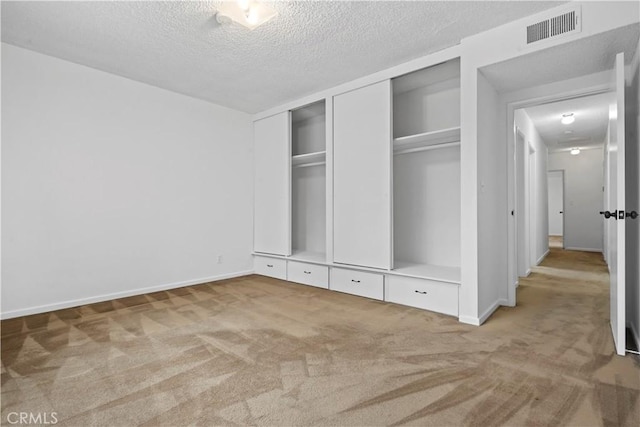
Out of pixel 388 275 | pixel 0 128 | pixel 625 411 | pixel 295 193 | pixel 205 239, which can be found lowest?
pixel 625 411

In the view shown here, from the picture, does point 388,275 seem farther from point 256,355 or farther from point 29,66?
point 29,66

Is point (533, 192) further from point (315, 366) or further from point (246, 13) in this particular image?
point (246, 13)

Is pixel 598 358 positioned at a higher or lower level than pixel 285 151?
lower

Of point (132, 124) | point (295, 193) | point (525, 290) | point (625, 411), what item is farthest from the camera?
point (295, 193)

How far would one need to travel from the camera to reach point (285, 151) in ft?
15.4

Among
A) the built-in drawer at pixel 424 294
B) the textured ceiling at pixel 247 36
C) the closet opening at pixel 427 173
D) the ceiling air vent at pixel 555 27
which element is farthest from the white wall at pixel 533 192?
the textured ceiling at pixel 247 36

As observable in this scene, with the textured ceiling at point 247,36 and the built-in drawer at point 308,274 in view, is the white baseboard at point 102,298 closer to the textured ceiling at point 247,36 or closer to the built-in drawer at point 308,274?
the built-in drawer at point 308,274

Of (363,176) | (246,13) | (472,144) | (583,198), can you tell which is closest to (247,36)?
(246,13)

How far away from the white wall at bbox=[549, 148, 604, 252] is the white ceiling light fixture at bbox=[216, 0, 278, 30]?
361 inches

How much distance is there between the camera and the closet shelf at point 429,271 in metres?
3.18

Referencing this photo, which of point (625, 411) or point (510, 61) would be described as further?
point (510, 61)

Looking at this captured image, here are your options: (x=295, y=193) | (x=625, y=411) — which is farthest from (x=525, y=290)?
(x=295, y=193)

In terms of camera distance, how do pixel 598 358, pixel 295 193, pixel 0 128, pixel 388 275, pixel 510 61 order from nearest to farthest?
pixel 598 358 < pixel 510 61 < pixel 0 128 < pixel 388 275 < pixel 295 193

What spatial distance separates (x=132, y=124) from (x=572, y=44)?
4.48m
